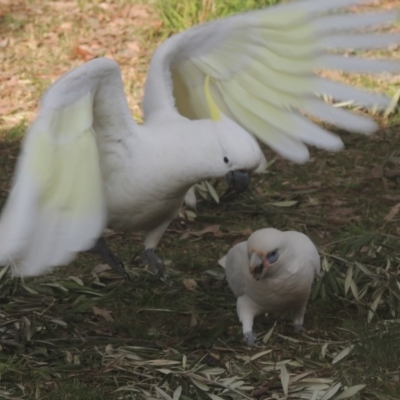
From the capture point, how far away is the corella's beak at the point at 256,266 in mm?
2982

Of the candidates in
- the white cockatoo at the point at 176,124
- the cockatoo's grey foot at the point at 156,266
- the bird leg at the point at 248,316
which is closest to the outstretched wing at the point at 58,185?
the white cockatoo at the point at 176,124

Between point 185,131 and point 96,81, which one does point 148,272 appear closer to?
point 185,131

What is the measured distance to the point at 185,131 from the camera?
3.14m

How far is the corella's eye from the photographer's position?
9.86 feet

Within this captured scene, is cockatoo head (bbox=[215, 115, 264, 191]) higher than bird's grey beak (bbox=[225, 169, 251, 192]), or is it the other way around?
cockatoo head (bbox=[215, 115, 264, 191])

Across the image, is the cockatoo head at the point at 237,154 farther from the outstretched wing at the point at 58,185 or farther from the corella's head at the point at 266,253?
the outstretched wing at the point at 58,185

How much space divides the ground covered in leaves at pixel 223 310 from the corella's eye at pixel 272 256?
30 centimetres

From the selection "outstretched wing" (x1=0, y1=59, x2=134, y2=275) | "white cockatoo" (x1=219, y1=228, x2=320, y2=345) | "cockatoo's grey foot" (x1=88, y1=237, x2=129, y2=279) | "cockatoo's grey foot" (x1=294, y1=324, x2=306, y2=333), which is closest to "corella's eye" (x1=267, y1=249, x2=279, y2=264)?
"white cockatoo" (x1=219, y1=228, x2=320, y2=345)

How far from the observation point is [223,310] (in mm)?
3512

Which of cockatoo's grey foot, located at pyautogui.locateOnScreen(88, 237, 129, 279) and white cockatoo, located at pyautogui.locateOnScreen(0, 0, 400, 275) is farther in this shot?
cockatoo's grey foot, located at pyautogui.locateOnScreen(88, 237, 129, 279)

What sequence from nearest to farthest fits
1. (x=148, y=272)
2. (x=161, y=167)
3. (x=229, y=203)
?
1. (x=161, y=167)
2. (x=148, y=272)
3. (x=229, y=203)

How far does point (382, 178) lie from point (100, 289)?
1850mm

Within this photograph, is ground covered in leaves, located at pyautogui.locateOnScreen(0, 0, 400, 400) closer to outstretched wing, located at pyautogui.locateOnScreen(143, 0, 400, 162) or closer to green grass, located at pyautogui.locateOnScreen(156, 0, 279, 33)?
outstretched wing, located at pyautogui.locateOnScreen(143, 0, 400, 162)

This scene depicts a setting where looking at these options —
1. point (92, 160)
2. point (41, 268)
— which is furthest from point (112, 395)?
point (92, 160)
